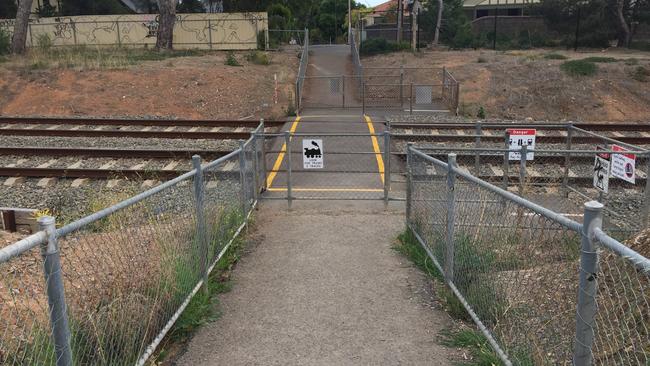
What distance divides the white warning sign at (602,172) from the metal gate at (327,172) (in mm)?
3437

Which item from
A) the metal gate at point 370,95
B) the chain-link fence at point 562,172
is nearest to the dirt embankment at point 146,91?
the metal gate at point 370,95

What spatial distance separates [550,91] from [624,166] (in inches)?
699

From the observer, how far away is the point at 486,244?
5.49 meters

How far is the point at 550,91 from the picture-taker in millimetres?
25203

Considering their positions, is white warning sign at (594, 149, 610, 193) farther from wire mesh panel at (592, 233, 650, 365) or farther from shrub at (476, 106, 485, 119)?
shrub at (476, 106, 485, 119)

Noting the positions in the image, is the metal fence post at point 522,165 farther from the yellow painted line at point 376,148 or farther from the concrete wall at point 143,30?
the concrete wall at point 143,30

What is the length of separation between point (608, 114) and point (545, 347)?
71.0 ft

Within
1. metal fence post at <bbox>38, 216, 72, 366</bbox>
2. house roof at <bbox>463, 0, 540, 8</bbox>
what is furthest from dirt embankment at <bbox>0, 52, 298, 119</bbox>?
house roof at <bbox>463, 0, 540, 8</bbox>

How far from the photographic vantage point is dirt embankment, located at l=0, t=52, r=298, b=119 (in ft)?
76.0

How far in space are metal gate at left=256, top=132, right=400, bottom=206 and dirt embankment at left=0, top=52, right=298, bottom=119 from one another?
765 cm

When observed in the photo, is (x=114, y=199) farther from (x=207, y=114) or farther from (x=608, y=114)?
(x=608, y=114)

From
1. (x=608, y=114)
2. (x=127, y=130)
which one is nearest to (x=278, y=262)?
(x=127, y=130)

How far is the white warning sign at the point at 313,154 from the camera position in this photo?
35.6ft

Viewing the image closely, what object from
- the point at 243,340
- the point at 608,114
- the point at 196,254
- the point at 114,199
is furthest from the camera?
the point at 608,114
